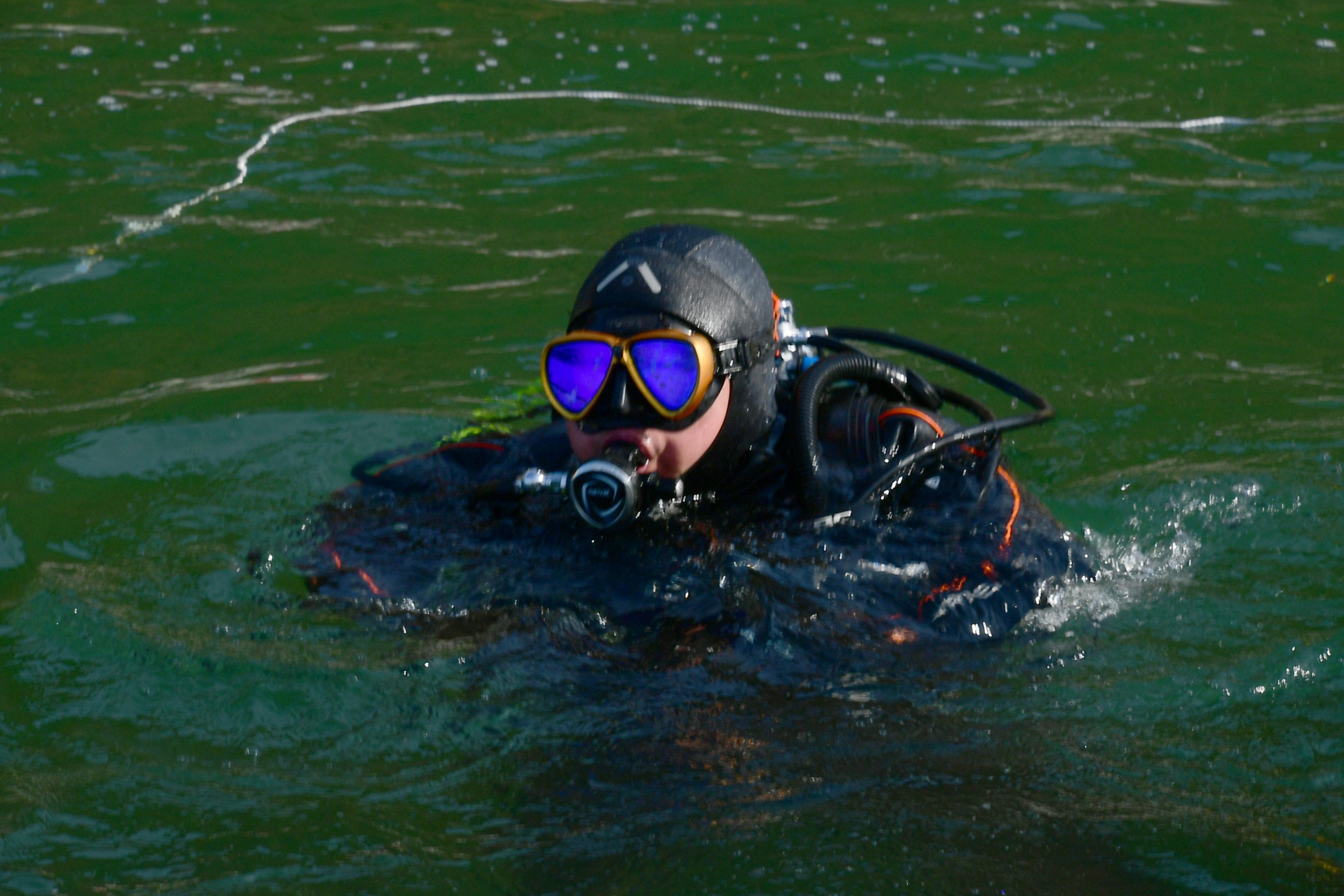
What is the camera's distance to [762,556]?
11.0 ft

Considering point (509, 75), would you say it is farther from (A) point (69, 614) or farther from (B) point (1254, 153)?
(A) point (69, 614)

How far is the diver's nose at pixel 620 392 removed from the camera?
10.3 feet

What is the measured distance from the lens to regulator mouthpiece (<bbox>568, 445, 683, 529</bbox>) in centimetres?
303

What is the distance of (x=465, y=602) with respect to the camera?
3385 mm

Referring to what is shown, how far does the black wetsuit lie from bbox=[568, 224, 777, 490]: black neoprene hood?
0.31 feet

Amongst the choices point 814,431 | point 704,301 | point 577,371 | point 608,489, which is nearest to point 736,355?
point 704,301

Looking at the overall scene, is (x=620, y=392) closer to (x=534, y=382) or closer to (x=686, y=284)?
(x=686, y=284)

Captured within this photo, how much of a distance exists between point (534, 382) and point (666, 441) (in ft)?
7.40

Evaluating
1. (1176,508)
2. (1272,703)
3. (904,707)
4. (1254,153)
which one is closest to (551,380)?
(904,707)

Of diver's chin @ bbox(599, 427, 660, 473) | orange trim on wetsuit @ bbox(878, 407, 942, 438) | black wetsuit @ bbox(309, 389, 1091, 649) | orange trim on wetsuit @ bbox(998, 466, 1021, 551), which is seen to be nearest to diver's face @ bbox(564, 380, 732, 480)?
diver's chin @ bbox(599, 427, 660, 473)

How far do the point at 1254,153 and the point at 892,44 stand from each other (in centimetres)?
267

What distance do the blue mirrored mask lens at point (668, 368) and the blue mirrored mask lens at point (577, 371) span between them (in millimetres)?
77

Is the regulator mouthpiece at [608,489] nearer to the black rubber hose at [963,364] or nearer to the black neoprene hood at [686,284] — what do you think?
the black neoprene hood at [686,284]

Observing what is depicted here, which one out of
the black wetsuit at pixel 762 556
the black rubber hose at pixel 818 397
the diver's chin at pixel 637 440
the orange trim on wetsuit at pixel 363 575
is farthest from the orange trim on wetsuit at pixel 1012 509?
the orange trim on wetsuit at pixel 363 575
